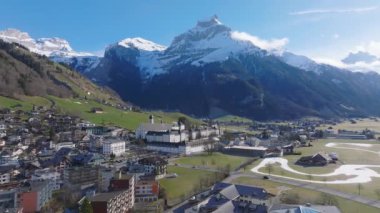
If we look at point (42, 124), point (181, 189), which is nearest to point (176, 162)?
point (181, 189)

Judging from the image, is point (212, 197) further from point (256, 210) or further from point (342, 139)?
point (342, 139)

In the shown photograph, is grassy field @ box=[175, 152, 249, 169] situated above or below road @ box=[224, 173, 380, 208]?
above

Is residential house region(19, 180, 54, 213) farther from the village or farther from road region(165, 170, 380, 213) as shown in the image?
road region(165, 170, 380, 213)

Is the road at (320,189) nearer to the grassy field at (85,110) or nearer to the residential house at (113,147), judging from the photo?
the residential house at (113,147)

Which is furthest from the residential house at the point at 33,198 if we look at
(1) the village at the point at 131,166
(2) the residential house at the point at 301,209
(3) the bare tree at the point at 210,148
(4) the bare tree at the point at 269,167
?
(3) the bare tree at the point at 210,148

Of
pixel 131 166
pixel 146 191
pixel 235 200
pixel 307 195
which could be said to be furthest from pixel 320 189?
pixel 131 166

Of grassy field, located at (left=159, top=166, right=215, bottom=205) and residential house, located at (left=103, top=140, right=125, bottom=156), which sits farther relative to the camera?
residential house, located at (left=103, top=140, right=125, bottom=156)

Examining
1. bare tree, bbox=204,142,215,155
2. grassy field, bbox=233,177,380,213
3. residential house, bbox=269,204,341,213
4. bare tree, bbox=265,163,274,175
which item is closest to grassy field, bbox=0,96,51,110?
bare tree, bbox=204,142,215,155
